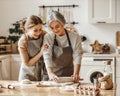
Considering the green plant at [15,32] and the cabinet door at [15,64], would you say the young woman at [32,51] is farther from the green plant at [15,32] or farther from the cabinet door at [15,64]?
the green plant at [15,32]

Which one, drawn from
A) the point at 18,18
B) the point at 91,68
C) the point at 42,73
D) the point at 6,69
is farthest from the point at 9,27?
the point at 42,73

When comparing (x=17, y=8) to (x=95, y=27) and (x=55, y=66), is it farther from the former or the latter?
(x=55, y=66)

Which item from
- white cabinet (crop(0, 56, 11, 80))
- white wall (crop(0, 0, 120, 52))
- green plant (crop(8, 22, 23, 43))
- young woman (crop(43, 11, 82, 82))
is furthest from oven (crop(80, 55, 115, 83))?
young woman (crop(43, 11, 82, 82))

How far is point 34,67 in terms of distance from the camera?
2883 millimetres

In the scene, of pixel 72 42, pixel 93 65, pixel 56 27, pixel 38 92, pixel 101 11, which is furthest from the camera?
pixel 101 11

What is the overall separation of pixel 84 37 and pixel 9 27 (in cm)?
142

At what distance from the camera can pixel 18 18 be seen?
5258mm

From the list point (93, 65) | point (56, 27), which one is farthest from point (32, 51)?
point (93, 65)

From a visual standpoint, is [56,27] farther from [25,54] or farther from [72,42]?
[25,54]

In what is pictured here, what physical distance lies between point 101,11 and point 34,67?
89.0 inches

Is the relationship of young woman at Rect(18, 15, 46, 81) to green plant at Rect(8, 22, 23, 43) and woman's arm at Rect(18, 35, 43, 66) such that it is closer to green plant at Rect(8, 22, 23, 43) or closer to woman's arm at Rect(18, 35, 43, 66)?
woman's arm at Rect(18, 35, 43, 66)

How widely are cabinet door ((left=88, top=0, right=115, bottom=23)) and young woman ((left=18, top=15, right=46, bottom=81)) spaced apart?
2.05m

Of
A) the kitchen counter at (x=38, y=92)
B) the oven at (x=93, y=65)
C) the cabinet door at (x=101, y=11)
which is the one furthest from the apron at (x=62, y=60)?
the cabinet door at (x=101, y=11)

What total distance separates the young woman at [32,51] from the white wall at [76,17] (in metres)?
2.32
